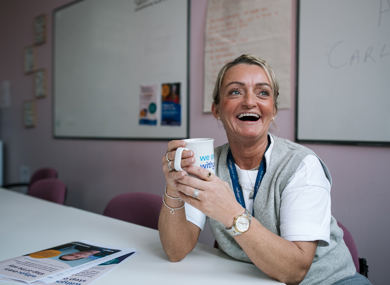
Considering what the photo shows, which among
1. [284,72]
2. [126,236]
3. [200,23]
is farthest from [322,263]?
[200,23]

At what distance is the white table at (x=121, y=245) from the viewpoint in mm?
811

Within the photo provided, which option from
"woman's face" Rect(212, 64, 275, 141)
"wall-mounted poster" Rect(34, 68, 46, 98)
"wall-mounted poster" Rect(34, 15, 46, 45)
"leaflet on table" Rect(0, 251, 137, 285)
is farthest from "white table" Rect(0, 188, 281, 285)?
"wall-mounted poster" Rect(34, 15, 46, 45)

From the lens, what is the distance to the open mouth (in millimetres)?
1074

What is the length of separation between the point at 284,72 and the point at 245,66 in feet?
2.53

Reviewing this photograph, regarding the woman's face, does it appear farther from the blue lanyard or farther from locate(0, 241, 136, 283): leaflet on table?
locate(0, 241, 136, 283): leaflet on table

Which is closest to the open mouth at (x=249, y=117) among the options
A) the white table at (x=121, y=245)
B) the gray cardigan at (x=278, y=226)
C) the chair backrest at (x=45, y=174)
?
the gray cardigan at (x=278, y=226)

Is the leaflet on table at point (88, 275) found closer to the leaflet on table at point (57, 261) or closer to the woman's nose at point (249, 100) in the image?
the leaflet on table at point (57, 261)

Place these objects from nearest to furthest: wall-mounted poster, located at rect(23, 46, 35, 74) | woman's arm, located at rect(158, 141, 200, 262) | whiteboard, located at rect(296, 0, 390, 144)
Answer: woman's arm, located at rect(158, 141, 200, 262) → whiteboard, located at rect(296, 0, 390, 144) → wall-mounted poster, located at rect(23, 46, 35, 74)

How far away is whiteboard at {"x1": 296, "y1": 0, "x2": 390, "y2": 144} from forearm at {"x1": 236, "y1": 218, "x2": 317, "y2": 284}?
0.99 metres

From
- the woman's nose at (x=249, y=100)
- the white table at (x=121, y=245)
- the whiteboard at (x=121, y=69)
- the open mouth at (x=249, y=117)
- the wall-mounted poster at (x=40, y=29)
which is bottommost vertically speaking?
the white table at (x=121, y=245)

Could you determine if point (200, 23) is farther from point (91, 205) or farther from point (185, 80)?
point (91, 205)

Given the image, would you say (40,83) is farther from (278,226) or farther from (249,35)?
(278,226)

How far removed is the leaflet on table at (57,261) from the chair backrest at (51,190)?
→ 1.05 m

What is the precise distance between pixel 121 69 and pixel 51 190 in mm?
1254
